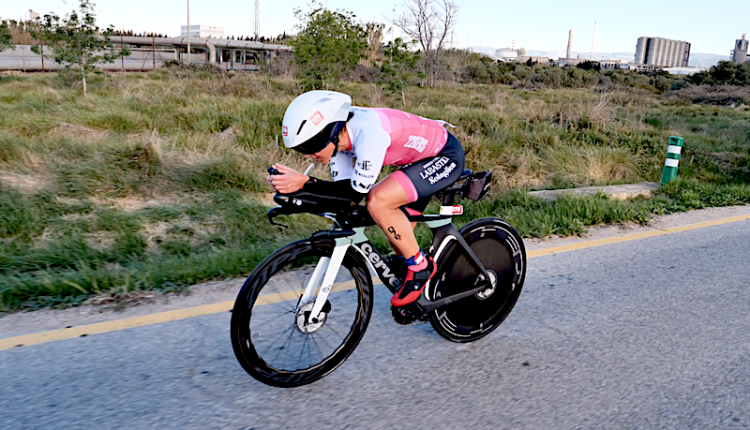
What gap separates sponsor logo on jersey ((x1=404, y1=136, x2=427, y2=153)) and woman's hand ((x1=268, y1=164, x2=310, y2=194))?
2.33 ft

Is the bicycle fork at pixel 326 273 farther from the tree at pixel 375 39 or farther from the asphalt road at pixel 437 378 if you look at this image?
the tree at pixel 375 39

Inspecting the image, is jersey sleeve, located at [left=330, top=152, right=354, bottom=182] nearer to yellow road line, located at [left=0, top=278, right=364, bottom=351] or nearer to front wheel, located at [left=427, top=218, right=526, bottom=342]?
yellow road line, located at [left=0, top=278, right=364, bottom=351]

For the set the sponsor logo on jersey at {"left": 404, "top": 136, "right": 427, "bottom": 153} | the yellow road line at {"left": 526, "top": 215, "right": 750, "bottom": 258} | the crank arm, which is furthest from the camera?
the yellow road line at {"left": 526, "top": 215, "right": 750, "bottom": 258}

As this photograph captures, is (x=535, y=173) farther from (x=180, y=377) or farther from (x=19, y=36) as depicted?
(x=19, y=36)

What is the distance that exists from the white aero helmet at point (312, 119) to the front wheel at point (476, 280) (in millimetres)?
1114

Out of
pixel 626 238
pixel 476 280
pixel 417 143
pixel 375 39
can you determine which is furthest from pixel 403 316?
pixel 375 39

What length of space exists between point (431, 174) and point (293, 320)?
115cm

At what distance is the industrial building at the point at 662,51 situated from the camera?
17875 centimetres

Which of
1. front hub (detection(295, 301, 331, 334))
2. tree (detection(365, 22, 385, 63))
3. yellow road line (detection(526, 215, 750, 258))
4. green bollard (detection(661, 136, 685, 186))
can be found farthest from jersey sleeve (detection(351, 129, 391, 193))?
tree (detection(365, 22, 385, 63))

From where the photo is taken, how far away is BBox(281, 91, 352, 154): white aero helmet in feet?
9.24

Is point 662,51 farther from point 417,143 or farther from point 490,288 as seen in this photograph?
point 417,143

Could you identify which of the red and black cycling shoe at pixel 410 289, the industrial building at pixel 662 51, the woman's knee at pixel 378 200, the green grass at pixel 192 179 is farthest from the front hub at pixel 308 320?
the industrial building at pixel 662 51

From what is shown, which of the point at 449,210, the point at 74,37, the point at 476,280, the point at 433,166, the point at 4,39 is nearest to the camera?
the point at 433,166

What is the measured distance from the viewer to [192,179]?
7.43m
